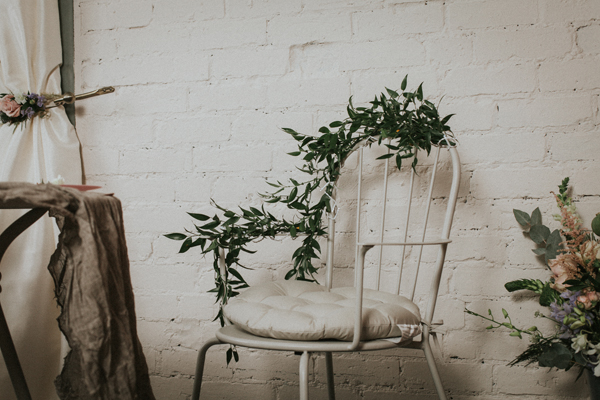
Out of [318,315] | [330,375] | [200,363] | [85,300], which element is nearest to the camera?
[85,300]

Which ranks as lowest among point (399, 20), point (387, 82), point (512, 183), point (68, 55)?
point (512, 183)

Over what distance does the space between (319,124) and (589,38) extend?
0.90m

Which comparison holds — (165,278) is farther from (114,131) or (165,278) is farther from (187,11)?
(187,11)

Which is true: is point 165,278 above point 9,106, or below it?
below

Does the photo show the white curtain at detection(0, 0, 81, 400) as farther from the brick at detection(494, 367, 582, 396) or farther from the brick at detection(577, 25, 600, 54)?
the brick at detection(577, 25, 600, 54)

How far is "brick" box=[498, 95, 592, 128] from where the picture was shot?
1.43 metres

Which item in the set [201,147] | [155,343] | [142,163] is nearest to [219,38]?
[201,147]

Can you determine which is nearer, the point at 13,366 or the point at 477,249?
the point at 13,366

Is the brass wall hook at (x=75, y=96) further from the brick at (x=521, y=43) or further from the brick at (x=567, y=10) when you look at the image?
the brick at (x=567, y=10)

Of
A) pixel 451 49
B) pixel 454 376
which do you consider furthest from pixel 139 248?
pixel 451 49

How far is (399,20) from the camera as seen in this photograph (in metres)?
1.54

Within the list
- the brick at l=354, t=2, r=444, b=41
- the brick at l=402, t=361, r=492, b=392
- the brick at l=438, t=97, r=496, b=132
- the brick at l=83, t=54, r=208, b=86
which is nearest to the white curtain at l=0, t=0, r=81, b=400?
the brick at l=83, t=54, r=208, b=86

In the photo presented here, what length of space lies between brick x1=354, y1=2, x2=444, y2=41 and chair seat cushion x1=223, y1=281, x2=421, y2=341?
916 millimetres

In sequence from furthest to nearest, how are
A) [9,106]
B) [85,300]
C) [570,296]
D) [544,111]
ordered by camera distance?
[9,106] → [544,111] → [570,296] → [85,300]
